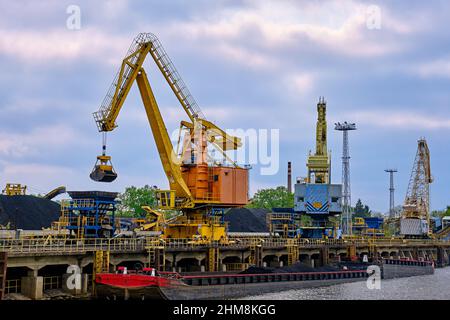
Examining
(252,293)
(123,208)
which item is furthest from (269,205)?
(252,293)

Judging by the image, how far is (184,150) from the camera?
3081 inches

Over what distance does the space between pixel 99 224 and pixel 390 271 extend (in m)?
45.4

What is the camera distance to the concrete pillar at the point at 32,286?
1957 inches

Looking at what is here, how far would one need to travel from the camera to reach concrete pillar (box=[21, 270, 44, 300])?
49.7 m

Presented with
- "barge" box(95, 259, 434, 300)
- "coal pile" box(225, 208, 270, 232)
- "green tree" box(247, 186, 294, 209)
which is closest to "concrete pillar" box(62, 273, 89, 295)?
"barge" box(95, 259, 434, 300)

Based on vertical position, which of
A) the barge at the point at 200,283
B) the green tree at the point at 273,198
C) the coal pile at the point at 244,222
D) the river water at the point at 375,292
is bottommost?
the river water at the point at 375,292

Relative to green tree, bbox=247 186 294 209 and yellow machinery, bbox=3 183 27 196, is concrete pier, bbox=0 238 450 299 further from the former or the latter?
green tree, bbox=247 186 294 209

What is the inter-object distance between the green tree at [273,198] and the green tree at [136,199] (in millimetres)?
45562

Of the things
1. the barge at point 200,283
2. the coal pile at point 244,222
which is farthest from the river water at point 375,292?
the coal pile at point 244,222

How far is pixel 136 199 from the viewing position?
148125mm

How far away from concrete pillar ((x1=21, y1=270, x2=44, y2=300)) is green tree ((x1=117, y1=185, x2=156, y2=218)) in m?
91.3

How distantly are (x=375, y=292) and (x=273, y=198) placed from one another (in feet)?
407

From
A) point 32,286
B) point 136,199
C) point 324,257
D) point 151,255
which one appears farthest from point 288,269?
point 136,199

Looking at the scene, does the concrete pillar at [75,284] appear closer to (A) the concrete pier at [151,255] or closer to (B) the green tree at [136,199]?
(A) the concrete pier at [151,255]
